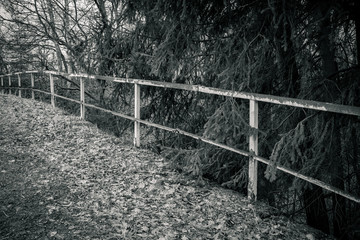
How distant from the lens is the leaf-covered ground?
3441 mm

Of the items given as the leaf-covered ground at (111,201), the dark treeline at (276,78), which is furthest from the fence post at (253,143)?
the leaf-covered ground at (111,201)

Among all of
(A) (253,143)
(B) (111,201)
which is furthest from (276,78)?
(B) (111,201)

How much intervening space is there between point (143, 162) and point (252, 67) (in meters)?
2.46

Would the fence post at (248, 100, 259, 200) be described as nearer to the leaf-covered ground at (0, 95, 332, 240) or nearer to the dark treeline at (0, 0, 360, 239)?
the dark treeline at (0, 0, 360, 239)

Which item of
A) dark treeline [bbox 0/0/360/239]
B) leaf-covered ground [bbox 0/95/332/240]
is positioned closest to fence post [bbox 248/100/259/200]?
dark treeline [bbox 0/0/360/239]

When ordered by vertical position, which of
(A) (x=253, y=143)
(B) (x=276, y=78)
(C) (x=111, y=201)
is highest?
(B) (x=276, y=78)

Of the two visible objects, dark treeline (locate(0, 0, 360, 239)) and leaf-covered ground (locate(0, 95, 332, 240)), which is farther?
dark treeline (locate(0, 0, 360, 239))

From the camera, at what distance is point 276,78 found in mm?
4766

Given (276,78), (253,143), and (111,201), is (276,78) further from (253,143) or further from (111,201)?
(111,201)

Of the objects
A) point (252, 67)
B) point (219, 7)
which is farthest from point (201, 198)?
point (219, 7)

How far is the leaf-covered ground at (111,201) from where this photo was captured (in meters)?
3.44

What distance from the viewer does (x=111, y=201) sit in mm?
4098

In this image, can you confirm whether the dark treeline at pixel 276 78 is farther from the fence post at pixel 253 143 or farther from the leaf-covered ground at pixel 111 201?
the leaf-covered ground at pixel 111 201

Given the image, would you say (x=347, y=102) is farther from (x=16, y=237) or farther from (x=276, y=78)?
(x=16, y=237)
